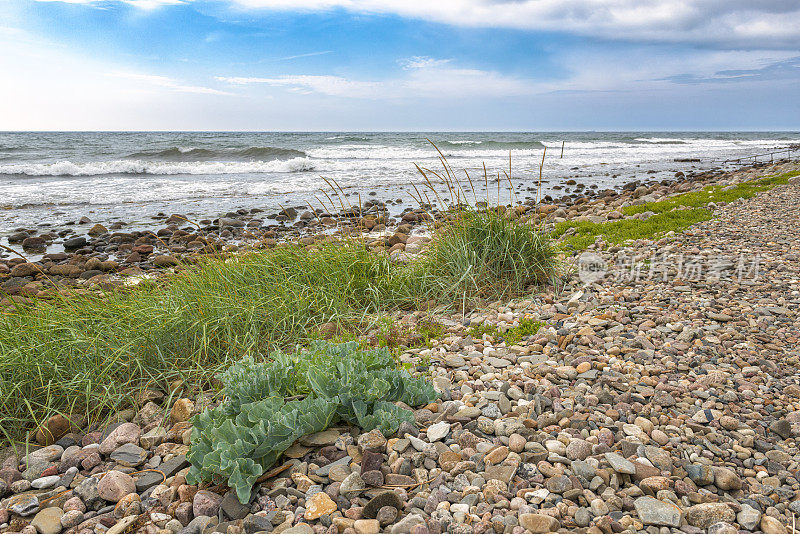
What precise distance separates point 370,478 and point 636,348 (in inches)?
88.8

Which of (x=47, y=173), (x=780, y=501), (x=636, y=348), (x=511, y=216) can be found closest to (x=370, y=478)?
(x=780, y=501)

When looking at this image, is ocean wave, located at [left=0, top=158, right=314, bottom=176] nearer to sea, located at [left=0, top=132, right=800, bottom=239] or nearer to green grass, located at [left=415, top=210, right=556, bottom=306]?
sea, located at [left=0, top=132, right=800, bottom=239]

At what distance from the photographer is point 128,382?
3.23m

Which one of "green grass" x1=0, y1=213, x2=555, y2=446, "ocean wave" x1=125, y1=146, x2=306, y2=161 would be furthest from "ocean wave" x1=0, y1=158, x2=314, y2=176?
"green grass" x1=0, y1=213, x2=555, y2=446

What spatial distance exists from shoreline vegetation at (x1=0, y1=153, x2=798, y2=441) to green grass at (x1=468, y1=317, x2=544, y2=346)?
515 millimetres

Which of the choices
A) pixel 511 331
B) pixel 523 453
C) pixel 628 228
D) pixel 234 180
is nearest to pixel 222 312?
pixel 511 331

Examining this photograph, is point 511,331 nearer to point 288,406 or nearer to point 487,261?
point 487,261

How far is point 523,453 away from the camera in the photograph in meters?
2.30

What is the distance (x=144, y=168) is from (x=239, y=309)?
965 inches

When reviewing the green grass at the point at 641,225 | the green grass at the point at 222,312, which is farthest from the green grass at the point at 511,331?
the green grass at the point at 641,225

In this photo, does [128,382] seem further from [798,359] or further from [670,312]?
[798,359]

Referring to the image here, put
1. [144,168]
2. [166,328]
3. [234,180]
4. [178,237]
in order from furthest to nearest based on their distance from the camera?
[144,168]
[234,180]
[178,237]
[166,328]

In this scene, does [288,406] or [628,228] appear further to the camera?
[628,228]

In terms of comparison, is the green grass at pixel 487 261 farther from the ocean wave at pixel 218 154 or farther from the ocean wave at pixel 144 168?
the ocean wave at pixel 218 154
